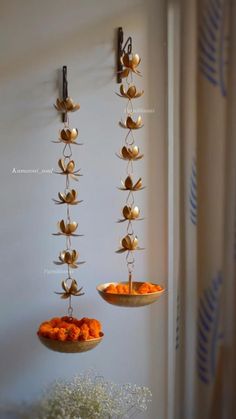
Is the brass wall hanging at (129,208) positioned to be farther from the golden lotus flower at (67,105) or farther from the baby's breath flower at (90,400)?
the baby's breath flower at (90,400)


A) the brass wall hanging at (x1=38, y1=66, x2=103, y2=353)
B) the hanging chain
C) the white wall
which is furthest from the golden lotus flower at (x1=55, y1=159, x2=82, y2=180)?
the hanging chain

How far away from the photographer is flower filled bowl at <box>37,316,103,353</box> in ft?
4.42

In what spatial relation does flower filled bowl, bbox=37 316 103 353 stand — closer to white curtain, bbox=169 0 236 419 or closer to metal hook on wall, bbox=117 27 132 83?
white curtain, bbox=169 0 236 419

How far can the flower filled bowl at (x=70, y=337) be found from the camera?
135cm

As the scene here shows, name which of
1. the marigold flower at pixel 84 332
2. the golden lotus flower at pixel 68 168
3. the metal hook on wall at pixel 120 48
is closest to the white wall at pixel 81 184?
the metal hook on wall at pixel 120 48

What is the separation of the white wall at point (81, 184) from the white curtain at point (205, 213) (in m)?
0.07

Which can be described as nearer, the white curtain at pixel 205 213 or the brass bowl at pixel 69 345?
the brass bowl at pixel 69 345

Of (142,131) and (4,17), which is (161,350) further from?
(4,17)

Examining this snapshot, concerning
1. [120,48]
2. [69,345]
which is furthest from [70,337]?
[120,48]

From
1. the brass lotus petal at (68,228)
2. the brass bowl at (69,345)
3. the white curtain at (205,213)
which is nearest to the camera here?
the brass bowl at (69,345)

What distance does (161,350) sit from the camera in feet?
5.55

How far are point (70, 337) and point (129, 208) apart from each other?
0.41 meters

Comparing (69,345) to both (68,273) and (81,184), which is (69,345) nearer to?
(68,273)

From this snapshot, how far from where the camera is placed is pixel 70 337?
4.44 ft
